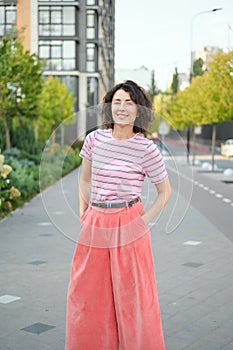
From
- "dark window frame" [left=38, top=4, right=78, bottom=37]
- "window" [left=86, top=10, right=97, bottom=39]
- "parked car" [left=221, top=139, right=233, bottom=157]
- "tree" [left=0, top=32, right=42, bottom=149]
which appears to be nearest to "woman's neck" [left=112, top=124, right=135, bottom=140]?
"tree" [left=0, top=32, right=42, bottom=149]

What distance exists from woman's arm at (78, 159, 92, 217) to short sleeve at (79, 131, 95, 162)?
45 mm

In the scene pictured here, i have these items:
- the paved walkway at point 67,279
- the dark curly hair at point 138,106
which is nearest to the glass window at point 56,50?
the paved walkway at point 67,279

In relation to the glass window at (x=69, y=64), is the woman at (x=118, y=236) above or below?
below

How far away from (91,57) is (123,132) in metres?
42.7

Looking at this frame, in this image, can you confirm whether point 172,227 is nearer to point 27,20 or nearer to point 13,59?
point 27,20

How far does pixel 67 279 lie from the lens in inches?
246

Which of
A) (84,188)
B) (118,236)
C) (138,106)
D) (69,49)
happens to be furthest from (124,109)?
(69,49)

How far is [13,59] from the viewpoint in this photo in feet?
53.0

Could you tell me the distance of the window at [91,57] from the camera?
45.1 m

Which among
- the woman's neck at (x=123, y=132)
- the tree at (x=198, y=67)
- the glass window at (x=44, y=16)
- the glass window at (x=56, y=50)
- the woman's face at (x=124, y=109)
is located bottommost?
the woman's neck at (x=123, y=132)

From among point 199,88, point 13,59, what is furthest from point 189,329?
point 199,88

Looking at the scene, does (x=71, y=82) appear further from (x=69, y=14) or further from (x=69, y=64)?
(x=69, y=14)

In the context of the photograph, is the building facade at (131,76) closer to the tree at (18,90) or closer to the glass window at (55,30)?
the tree at (18,90)

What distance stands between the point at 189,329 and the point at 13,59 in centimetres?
1259
